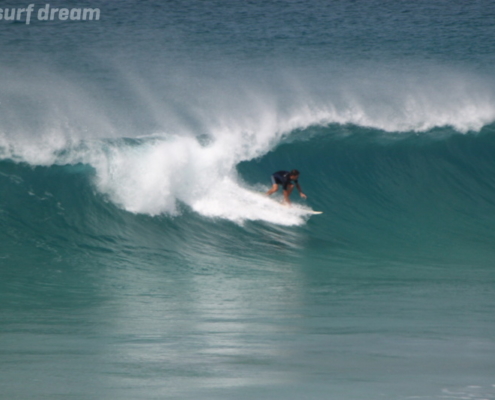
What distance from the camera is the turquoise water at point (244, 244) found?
465cm

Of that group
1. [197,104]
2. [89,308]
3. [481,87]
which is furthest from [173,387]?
[481,87]

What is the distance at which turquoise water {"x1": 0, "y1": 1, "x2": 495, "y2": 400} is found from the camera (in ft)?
15.3

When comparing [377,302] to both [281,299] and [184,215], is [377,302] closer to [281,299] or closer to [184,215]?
[281,299]

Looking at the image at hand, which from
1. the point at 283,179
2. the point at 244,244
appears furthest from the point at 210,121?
the point at 244,244

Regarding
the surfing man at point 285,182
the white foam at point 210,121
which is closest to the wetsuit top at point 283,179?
the surfing man at point 285,182

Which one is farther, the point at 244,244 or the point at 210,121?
the point at 210,121

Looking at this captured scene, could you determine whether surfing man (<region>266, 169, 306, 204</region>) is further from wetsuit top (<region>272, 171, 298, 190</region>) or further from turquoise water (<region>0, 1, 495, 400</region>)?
turquoise water (<region>0, 1, 495, 400</region>)

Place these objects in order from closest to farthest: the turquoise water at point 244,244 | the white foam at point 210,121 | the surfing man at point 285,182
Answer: the turquoise water at point 244,244 < the white foam at point 210,121 < the surfing man at point 285,182

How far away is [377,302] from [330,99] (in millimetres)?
24554

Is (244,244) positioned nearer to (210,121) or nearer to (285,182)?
(285,182)

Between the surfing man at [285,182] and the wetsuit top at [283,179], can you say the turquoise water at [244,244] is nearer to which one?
the surfing man at [285,182]

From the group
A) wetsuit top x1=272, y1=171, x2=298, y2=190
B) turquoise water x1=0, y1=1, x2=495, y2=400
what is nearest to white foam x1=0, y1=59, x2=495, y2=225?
turquoise water x1=0, y1=1, x2=495, y2=400

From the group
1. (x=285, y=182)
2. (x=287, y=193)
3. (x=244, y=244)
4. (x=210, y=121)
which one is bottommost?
(x=244, y=244)

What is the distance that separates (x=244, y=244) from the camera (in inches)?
445
